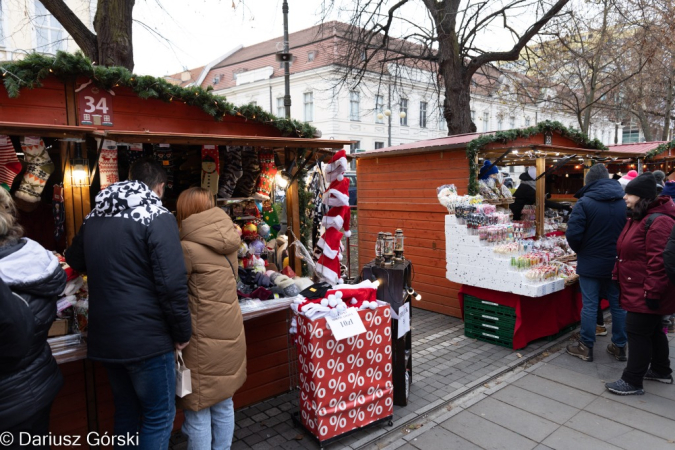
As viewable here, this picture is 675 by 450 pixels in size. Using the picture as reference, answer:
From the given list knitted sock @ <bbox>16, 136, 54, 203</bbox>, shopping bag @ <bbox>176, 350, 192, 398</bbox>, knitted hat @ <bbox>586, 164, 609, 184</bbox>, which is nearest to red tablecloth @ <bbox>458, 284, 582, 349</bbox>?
knitted hat @ <bbox>586, 164, 609, 184</bbox>

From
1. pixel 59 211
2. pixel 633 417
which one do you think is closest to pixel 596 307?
pixel 633 417

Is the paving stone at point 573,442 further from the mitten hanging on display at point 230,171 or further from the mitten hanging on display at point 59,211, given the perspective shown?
the mitten hanging on display at point 59,211

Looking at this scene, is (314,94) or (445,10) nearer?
(445,10)

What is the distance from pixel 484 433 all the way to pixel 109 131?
3580mm

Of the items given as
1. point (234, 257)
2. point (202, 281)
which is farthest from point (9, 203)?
point (234, 257)

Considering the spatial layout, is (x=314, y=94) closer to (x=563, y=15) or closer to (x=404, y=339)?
(x=563, y=15)

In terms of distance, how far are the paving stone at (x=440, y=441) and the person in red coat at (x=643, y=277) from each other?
172 cm

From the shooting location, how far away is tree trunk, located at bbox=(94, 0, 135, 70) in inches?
217

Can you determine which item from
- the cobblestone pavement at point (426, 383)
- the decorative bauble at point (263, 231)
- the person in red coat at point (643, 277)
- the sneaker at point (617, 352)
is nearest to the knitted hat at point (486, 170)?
the cobblestone pavement at point (426, 383)

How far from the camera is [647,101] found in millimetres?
19031

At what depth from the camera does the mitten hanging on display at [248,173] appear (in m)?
4.82

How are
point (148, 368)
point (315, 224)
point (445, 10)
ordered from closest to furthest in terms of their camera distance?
point (148, 368) → point (315, 224) → point (445, 10)

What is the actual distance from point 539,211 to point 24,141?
20.8ft

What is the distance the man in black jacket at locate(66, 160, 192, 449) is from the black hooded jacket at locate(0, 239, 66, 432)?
0.79ft
